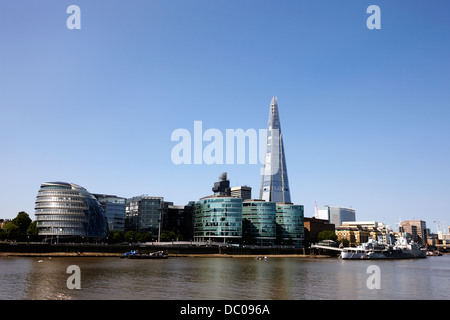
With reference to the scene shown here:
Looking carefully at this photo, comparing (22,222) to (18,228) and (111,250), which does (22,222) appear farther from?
(111,250)

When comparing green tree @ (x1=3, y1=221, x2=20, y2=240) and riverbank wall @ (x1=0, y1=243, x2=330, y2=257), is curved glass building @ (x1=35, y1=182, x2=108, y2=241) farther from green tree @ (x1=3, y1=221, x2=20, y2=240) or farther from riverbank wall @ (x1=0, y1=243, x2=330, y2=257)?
riverbank wall @ (x1=0, y1=243, x2=330, y2=257)

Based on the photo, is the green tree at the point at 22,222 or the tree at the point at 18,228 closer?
the tree at the point at 18,228

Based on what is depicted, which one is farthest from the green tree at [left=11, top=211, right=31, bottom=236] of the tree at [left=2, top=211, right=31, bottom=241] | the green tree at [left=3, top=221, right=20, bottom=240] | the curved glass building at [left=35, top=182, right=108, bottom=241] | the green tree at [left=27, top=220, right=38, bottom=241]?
the curved glass building at [left=35, top=182, right=108, bottom=241]

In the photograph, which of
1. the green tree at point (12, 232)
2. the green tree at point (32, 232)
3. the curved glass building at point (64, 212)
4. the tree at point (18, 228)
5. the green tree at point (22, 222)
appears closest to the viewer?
the green tree at point (12, 232)

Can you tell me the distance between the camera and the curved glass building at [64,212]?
175m

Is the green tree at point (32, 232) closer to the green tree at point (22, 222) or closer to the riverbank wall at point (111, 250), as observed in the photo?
the green tree at point (22, 222)

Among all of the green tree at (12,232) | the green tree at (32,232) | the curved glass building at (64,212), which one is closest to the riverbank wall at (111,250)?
the green tree at (12,232)

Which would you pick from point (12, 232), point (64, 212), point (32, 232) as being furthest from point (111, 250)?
point (32, 232)

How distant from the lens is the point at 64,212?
578ft
